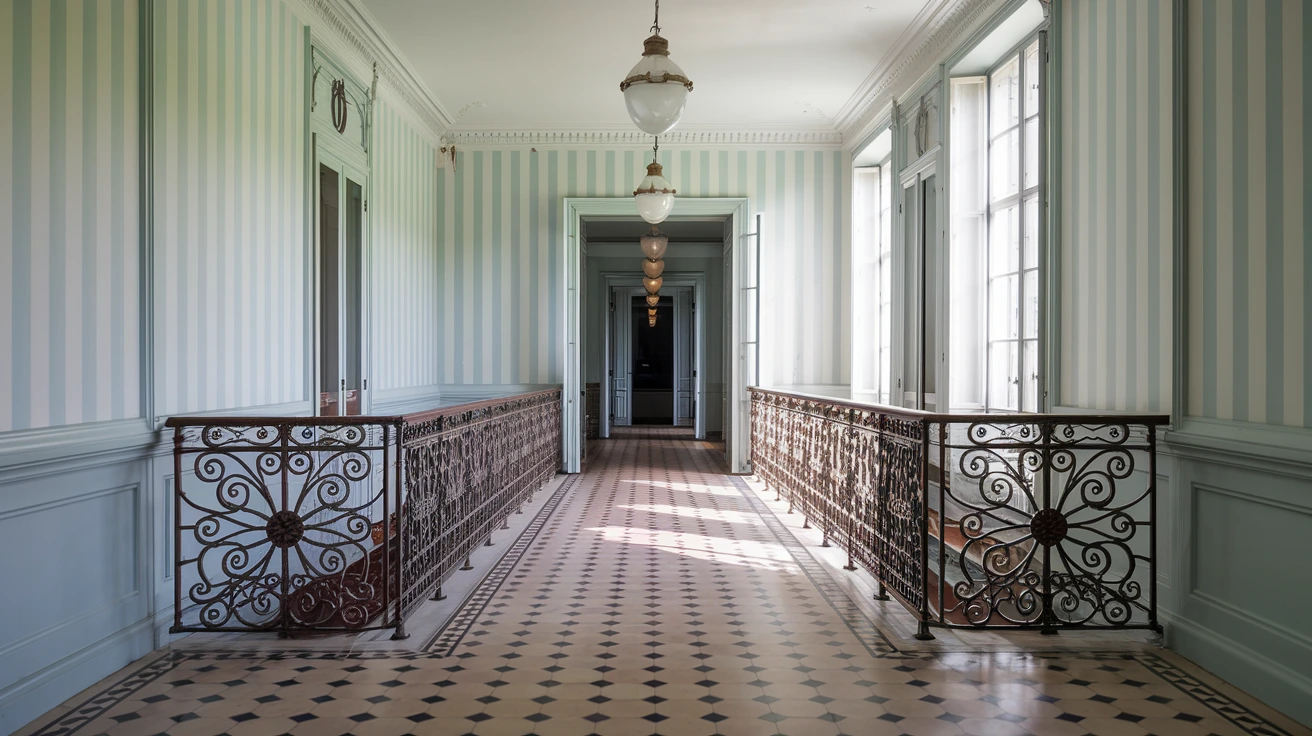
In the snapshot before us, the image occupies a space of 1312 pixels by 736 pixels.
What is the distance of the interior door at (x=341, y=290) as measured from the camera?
6.53m

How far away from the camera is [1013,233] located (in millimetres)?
6238

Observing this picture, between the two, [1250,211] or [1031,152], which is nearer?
[1250,211]

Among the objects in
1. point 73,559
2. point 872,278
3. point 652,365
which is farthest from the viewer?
point 652,365

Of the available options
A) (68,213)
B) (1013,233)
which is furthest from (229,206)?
(1013,233)

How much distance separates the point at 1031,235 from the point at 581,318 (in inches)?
227

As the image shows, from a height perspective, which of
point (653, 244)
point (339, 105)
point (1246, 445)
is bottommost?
point (1246, 445)

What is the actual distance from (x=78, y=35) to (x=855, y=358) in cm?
811

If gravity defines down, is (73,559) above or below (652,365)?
below

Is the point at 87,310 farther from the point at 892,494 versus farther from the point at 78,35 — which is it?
the point at 892,494

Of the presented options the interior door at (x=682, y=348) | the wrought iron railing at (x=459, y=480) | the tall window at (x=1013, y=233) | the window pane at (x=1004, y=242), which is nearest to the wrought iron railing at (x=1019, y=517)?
the tall window at (x=1013, y=233)

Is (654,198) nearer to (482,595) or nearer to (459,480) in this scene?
(459,480)

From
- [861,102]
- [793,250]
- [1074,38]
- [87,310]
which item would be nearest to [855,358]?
[793,250]

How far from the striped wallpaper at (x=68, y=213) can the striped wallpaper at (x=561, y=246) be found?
640 cm

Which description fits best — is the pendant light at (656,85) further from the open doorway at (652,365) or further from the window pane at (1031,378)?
the open doorway at (652,365)
